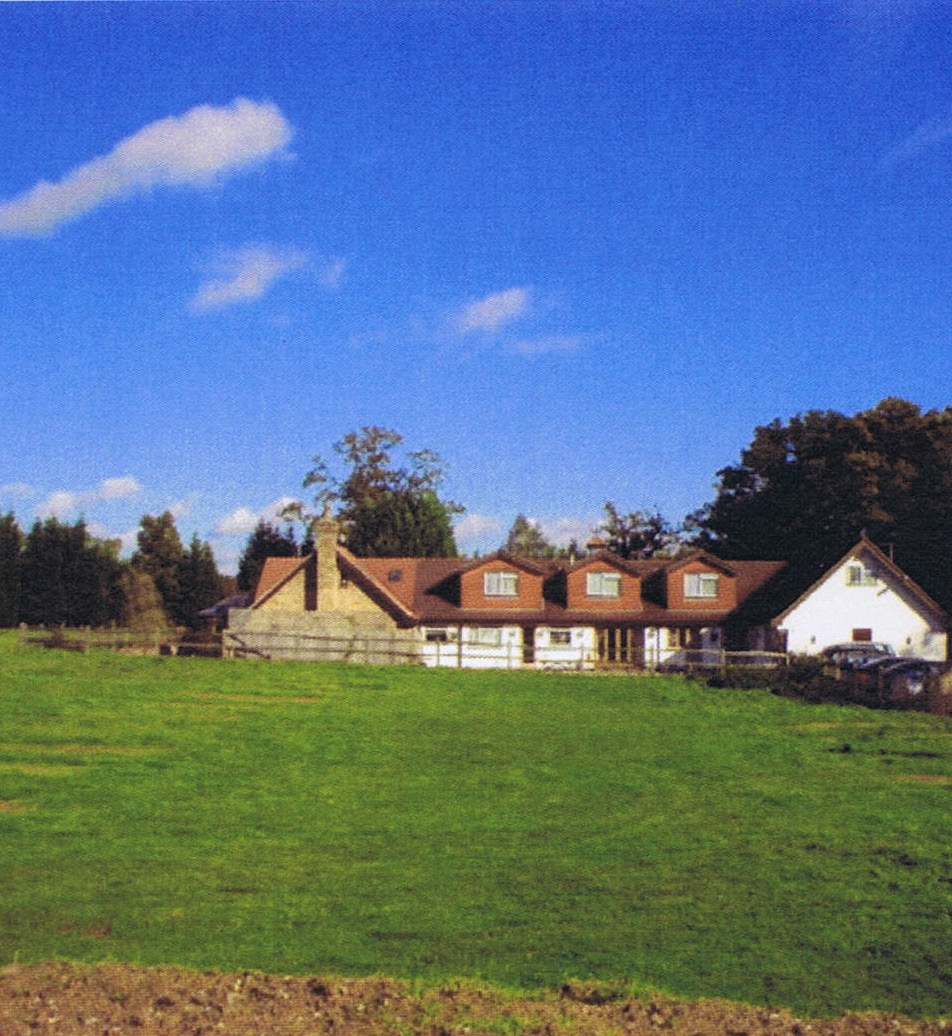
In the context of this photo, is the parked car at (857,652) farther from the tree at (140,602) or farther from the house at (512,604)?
the tree at (140,602)

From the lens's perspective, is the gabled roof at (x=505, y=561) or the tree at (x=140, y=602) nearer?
the gabled roof at (x=505, y=561)

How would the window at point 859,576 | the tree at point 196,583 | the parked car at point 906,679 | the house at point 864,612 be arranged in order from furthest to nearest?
1. the tree at point 196,583
2. the window at point 859,576
3. the house at point 864,612
4. the parked car at point 906,679

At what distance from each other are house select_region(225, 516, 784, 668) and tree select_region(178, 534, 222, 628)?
88.9 feet

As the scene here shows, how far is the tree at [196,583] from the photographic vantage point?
96.0 m

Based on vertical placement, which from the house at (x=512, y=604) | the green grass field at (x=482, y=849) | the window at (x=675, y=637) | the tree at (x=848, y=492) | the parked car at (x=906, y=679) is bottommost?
the green grass field at (x=482, y=849)

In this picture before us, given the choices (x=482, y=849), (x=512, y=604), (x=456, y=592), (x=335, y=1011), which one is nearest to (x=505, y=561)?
(x=512, y=604)

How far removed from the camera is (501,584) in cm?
6638

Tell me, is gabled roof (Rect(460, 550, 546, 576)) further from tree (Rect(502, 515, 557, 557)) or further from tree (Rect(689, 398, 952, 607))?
tree (Rect(502, 515, 557, 557))

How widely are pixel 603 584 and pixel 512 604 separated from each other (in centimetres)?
490

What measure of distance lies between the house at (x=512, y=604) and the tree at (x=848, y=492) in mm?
A: 7874

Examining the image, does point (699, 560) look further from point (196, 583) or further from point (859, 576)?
point (196, 583)

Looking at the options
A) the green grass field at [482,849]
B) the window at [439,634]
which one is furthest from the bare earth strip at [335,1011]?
the window at [439,634]

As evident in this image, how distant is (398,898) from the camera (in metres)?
14.9

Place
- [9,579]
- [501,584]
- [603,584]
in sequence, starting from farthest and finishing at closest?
[9,579], [603,584], [501,584]
